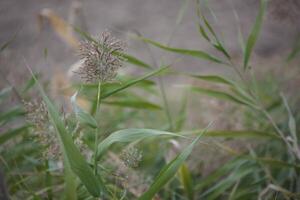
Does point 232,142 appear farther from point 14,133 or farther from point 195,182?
point 14,133

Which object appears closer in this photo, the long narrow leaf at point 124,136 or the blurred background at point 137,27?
the long narrow leaf at point 124,136

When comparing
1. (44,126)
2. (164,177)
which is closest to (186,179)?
(164,177)

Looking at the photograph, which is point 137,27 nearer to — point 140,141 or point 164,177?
point 140,141

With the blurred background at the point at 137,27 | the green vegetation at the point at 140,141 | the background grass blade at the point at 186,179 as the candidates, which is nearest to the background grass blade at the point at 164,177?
the green vegetation at the point at 140,141

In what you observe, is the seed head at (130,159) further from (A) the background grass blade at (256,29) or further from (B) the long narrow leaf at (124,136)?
(A) the background grass blade at (256,29)

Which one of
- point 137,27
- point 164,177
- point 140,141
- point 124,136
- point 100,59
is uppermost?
point 100,59

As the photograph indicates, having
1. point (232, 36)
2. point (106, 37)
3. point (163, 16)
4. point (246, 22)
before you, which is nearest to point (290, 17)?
point (106, 37)

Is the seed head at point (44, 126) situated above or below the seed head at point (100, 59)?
below

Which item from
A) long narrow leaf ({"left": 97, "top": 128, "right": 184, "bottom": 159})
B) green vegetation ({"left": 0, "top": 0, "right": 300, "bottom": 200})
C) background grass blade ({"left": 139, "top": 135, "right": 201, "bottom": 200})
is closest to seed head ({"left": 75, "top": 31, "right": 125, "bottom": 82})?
green vegetation ({"left": 0, "top": 0, "right": 300, "bottom": 200})

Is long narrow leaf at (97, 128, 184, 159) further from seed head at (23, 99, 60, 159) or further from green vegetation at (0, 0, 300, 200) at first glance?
seed head at (23, 99, 60, 159)
